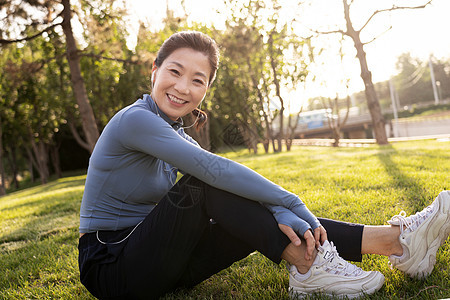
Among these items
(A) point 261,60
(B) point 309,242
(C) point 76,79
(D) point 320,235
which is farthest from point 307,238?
(A) point 261,60

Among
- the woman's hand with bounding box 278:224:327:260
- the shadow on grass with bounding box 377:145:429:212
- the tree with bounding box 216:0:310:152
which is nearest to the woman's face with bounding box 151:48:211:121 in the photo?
the woman's hand with bounding box 278:224:327:260

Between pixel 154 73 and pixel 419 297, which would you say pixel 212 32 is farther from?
pixel 419 297

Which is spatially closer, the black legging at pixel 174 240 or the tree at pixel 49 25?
the black legging at pixel 174 240

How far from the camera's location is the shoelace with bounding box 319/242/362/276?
5.56ft

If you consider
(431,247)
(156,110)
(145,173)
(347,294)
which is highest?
(156,110)

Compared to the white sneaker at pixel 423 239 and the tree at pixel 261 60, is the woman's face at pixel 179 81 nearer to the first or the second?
the white sneaker at pixel 423 239

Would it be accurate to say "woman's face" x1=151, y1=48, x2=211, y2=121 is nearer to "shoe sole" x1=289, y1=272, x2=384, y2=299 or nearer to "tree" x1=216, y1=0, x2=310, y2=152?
"shoe sole" x1=289, y1=272, x2=384, y2=299

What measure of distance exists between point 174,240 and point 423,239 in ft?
3.95

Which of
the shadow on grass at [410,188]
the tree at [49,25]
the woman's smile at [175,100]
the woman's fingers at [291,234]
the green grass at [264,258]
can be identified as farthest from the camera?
the tree at [49,25]

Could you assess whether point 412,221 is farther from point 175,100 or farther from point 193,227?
point 175,100

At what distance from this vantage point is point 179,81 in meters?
2.02

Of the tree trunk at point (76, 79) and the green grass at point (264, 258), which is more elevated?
the tree trunk at point (76, 79)

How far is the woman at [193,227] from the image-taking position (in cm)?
168

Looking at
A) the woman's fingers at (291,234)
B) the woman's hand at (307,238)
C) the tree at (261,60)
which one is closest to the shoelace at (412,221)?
the woman's hand at (307,238)
